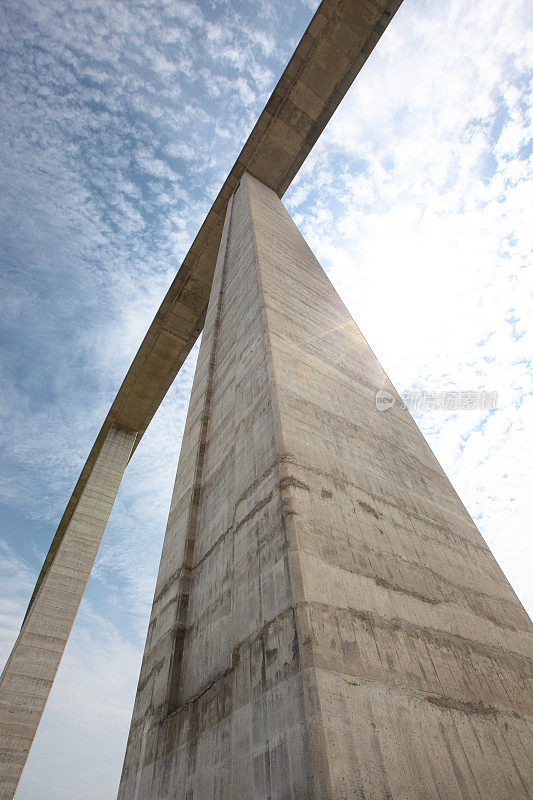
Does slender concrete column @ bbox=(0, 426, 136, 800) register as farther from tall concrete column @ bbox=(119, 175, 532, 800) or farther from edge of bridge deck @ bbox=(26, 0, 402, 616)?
tall concrete column @ bbox=(119, 175, 532, 800)

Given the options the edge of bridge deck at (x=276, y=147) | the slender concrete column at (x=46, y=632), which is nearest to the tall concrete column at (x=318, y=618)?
the slender concrete column at (x=46, y=632)

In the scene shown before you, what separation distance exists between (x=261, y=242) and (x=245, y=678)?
5.74 metres

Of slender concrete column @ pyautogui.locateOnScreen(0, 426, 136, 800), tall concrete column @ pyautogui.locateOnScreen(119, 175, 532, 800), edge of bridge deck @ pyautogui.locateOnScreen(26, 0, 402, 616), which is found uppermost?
edge of bridge deck @ pyautogui.locateOnScreen(26, 0, 402, 616)

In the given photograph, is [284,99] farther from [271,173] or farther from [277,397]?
[277,397]

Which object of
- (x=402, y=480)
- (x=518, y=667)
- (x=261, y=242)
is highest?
(x=261, y=242)

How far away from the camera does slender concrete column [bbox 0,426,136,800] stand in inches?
314

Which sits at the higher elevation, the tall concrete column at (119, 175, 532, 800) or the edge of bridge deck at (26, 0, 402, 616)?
the edge of bridge deck at (26, 0, 402, 616)

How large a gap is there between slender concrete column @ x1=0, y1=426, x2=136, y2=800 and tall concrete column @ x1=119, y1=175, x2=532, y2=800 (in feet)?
24.1

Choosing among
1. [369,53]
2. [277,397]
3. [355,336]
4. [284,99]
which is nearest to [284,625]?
[277,397]

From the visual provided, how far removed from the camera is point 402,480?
342cm

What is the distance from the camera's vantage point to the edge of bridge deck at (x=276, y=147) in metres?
9.27

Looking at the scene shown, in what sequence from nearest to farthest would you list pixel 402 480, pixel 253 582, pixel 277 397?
pixel 253 582
pixel 277 397
pixel 402 480

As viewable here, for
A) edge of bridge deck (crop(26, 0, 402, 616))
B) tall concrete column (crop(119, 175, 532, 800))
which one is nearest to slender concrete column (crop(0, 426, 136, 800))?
edge of bridge deck (crop(26, 0, 402, 616))

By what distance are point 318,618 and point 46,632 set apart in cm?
1014
